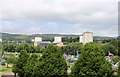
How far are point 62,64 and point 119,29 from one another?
1.78m

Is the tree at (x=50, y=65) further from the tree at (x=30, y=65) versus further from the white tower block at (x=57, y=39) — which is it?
the white tower block at (x=57, y=39)

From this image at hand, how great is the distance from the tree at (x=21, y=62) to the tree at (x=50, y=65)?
0.46m

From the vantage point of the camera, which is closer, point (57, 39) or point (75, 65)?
point (75, 65)

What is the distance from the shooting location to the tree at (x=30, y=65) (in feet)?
10.2

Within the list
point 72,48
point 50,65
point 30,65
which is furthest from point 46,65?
point 72,48

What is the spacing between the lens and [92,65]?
288 centimetres

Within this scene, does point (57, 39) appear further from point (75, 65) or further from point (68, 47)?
point (75, 65)

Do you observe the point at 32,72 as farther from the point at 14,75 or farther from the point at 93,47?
the point at 93,47

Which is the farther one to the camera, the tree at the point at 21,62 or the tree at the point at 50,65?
the tree at the point at 21,62

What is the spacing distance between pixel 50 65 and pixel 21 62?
93 cm

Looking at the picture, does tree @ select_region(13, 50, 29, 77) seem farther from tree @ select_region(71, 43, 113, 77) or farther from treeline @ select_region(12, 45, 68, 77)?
tree @ select_region(71, 43, 113, 77)

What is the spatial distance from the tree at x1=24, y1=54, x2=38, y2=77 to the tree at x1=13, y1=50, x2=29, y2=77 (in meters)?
0.15

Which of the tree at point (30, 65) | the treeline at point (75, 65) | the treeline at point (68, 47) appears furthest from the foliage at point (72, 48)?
the tree at point (30, 65)

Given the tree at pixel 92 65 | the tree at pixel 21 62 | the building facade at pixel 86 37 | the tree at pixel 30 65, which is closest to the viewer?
the tree at pixel 92 65
